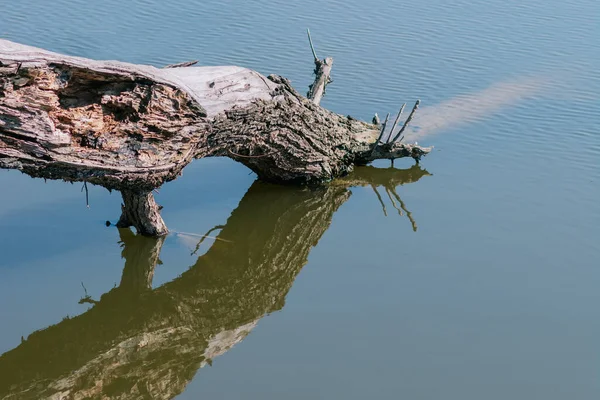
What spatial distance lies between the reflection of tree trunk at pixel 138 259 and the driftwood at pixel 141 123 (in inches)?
3.3

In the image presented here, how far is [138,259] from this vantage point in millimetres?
5984

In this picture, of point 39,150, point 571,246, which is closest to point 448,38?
point 571,246

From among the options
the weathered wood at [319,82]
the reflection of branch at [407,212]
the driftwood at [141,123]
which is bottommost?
the reflection of branch at [407,212]

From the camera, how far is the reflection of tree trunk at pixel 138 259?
18.9 feet

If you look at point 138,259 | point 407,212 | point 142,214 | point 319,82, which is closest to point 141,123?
point 142,214

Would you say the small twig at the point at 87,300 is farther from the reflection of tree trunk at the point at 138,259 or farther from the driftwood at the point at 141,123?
the driftwood at the point at 141,123

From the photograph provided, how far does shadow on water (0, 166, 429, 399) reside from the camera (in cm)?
467

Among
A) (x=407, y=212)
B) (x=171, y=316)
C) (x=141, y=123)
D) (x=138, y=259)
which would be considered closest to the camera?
(x=141, y=123)

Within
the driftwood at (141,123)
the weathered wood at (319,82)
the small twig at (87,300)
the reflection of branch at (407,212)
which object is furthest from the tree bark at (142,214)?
the weathered wood at (319,82)

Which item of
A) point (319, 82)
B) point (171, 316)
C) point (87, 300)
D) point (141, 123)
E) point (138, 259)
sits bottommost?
point (171, 316)

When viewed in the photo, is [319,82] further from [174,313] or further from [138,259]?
[174,313]

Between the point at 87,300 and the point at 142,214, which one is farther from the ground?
the point at 142,214

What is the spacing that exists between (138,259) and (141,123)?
129cm

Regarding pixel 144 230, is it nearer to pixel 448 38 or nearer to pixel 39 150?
pixel 39 150
